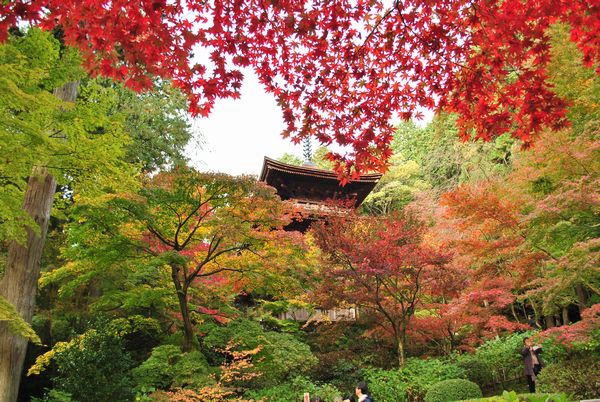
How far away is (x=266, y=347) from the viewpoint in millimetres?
9234

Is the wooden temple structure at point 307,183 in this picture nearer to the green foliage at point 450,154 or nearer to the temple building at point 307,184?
the temple building at point 307,184

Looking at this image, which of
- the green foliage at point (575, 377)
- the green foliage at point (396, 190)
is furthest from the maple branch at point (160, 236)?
the green foliage at point (396, 190)

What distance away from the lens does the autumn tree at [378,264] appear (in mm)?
9578

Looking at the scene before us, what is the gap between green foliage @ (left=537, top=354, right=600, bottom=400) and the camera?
7.48 meters

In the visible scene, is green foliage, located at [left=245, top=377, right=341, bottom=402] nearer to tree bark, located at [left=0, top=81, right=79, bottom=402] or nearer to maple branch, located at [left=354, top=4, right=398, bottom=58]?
tree bark, located at [left=0, top=81, right=79, bottom=402]

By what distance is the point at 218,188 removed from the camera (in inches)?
340

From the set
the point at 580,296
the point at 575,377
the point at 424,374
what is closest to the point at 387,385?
the point at 424,374

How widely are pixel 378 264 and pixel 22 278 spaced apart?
6.52 m

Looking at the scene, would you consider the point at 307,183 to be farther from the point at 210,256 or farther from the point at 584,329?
the point at 584,329

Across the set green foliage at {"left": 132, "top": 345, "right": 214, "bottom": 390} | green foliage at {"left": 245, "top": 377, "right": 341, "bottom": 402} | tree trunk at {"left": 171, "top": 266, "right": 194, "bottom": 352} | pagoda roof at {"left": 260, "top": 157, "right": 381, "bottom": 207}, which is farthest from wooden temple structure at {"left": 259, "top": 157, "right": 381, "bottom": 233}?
green foliage at {"left": 132, "top": 345, "right": 214, "bottom": 390}

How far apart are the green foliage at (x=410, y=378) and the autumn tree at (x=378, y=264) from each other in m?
0.43

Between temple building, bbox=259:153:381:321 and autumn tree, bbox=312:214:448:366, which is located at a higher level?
temple building, bbox=259:153:381:321

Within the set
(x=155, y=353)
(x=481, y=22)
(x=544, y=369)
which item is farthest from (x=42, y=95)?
(x=544, y=369)

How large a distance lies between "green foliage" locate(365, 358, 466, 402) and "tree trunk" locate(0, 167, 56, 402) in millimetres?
6637
